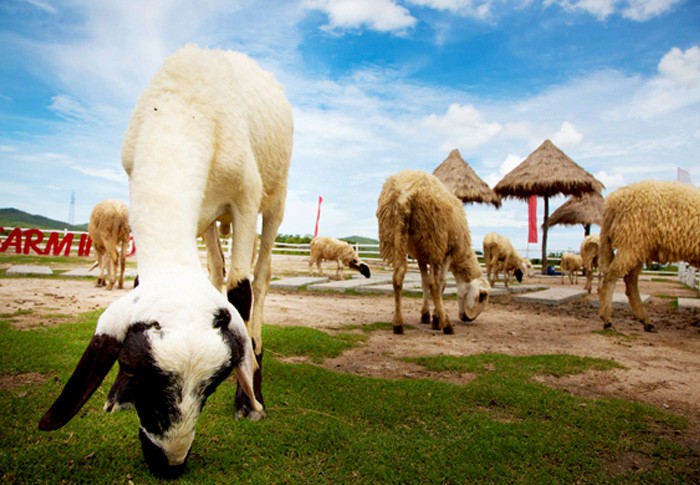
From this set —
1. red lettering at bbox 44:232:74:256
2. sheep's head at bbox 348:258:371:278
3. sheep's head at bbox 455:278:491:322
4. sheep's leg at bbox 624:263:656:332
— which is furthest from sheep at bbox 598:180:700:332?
red lettering at bbox 44:232:74:256

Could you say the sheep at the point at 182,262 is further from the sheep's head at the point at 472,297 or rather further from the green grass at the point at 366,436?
the sheep's head at the point at 472,297

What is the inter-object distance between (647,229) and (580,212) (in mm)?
23867

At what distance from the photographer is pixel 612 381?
4793 millimetres

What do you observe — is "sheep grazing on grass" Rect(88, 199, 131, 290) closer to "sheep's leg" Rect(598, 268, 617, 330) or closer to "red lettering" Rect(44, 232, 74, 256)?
"sheep's leg" Rect(598, 268, 617, 330)

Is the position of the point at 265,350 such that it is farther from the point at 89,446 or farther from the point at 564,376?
the point at 564,376

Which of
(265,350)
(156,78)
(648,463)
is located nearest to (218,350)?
(156,78)

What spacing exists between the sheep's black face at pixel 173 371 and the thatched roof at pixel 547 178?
70.1 feet

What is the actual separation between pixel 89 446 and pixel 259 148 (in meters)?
2.34

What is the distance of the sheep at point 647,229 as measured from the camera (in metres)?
7.34

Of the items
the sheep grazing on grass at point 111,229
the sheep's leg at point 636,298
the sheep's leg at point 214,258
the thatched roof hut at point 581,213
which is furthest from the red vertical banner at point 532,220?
the sheep's leg at point 214,258

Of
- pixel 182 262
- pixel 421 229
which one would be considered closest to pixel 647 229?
pixel 421 229

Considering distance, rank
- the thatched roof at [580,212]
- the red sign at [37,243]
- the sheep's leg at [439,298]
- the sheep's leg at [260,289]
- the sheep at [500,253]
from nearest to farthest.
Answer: the sheep's leg at [260,289]
the sheep's leg at [439,298]
the sheep at [500,253]
the red sign at [37,243]
the thatched roof at [580,212]

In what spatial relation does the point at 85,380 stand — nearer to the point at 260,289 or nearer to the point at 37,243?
the point at 260,289

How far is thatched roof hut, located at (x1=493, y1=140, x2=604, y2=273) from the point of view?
20516mm
